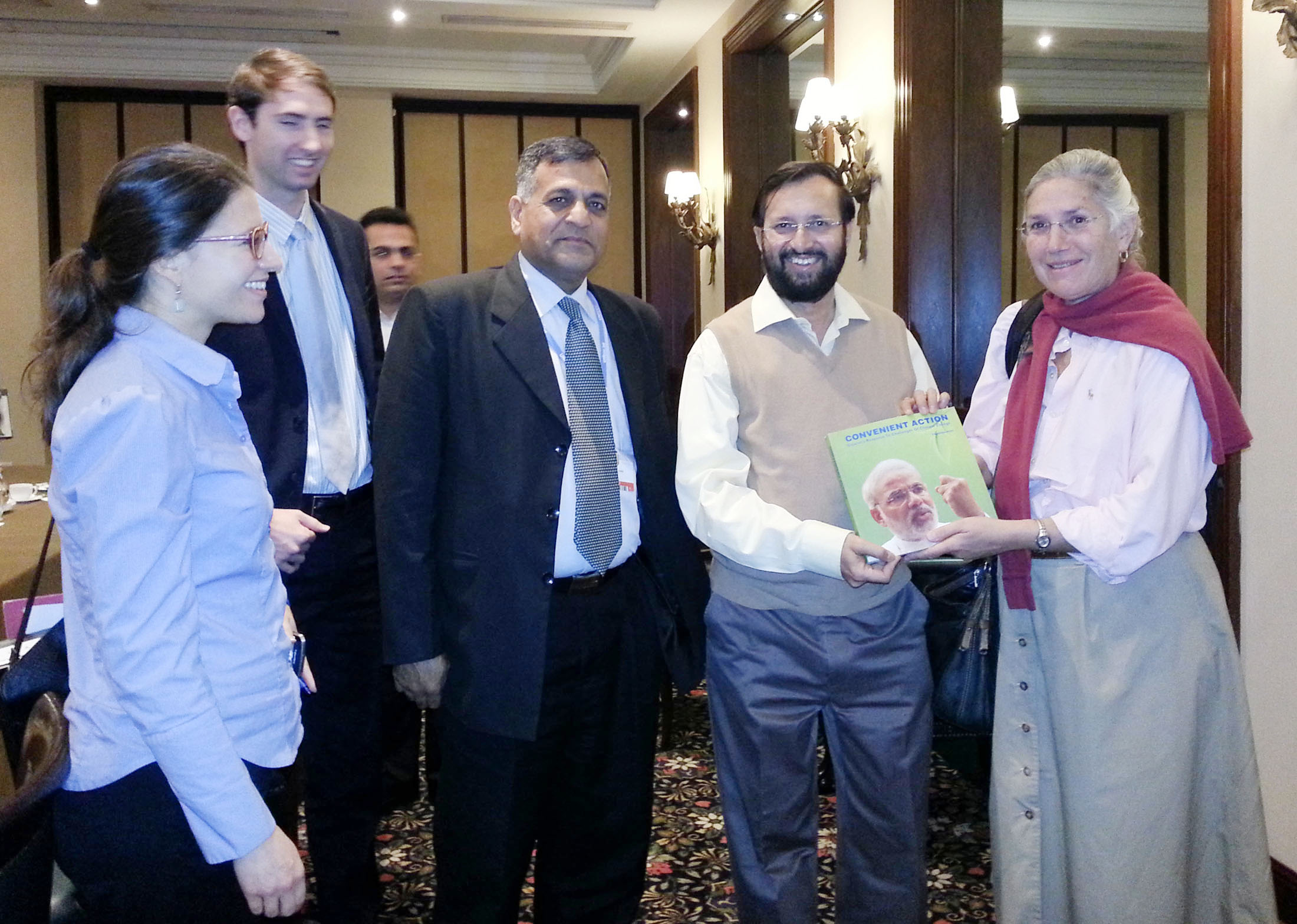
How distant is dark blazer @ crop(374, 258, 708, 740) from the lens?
1957 millimetres

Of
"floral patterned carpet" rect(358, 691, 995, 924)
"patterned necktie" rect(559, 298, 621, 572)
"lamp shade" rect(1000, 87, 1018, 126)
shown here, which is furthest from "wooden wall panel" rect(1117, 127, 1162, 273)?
"patterned necktie" rect(559, 298, 621, 572)

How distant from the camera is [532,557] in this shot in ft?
6.42

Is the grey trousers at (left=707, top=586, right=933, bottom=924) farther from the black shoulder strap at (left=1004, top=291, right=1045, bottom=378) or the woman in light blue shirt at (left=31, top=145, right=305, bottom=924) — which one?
the woman in light blue shirt at (left=31, top=145, right=305, bottom=924)

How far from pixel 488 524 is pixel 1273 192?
199cm

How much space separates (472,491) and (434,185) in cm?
663

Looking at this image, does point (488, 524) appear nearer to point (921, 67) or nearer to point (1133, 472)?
point (1133, 472)

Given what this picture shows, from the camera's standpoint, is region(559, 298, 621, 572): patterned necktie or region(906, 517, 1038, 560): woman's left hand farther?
region(559, 298, 621, 572): patterned necktie

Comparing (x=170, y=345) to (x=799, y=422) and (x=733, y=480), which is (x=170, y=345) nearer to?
(x=733, y=480)

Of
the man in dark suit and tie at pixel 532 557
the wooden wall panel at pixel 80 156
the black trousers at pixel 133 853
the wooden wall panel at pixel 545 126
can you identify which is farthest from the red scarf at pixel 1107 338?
the wooden wall panel at pixel 80 156

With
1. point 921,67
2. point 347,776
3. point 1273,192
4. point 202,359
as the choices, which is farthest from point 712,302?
point 202,359

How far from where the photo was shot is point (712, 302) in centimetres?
661

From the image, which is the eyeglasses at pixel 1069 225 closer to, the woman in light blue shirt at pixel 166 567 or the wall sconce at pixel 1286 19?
the wall sconce at pixel 1286 19

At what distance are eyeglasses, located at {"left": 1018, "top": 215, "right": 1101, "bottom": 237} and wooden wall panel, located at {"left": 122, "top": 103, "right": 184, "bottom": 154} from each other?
7232 millimetres

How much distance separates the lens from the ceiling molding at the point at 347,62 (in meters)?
6.91
